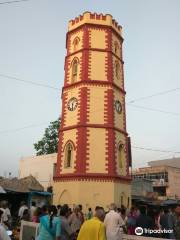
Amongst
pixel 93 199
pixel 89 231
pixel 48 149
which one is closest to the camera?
pixel 89 231

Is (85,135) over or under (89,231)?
over

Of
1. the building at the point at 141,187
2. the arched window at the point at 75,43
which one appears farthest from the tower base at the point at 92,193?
the building at the point at 141,187

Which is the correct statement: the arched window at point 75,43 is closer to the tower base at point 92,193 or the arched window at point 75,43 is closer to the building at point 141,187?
the tower base at point 92,193

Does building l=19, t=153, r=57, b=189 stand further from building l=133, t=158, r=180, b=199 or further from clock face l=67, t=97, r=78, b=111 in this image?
building l=133, t=158, r=180, b=199

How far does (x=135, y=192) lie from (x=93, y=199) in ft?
57.4

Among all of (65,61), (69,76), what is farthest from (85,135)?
(65,61)

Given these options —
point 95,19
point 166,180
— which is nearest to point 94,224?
point 95,19

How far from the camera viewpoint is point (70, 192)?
1010 inches

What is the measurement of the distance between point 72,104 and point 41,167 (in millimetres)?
14261

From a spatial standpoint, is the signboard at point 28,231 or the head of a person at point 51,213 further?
the signboard at point 28,231

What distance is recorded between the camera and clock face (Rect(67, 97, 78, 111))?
90.6 ft

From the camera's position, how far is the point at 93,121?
87.0 ft

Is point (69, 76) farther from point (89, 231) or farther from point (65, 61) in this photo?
point (89, 231)

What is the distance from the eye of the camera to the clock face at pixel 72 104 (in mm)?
27612
